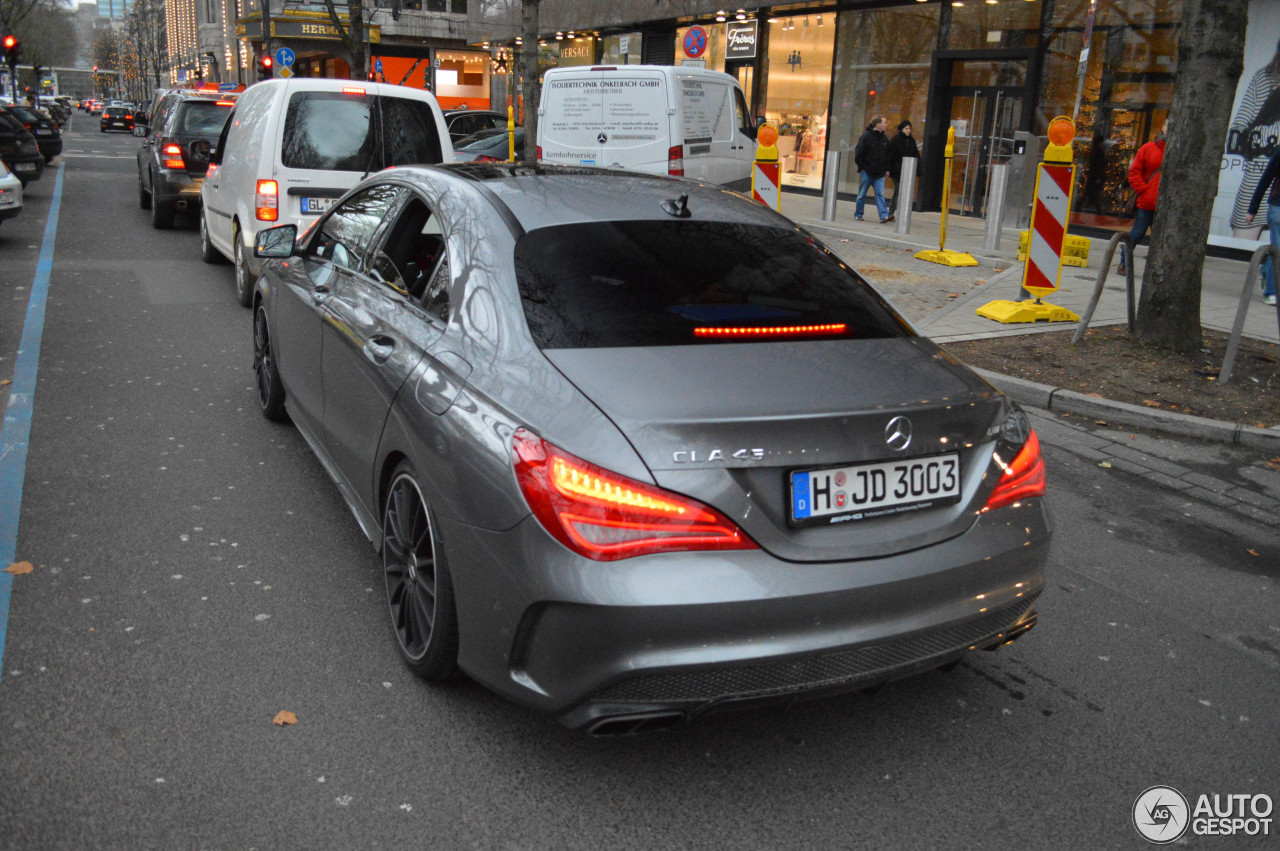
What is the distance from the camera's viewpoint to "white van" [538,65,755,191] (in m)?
13.7

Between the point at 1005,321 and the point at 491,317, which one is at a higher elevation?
the point at 491,317

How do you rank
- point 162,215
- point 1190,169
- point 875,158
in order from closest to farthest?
point 1190,169, point 162,215, point 875,158

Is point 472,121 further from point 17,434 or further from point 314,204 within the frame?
point 17,434

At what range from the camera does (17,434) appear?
5855 mm

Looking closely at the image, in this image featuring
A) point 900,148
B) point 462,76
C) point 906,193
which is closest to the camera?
point 906,193

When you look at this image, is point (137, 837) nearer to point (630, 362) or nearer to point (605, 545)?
point (605, 545)

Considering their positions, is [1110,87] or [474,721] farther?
[1110,87]

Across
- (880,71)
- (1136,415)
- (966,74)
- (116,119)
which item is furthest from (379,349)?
(116,119)

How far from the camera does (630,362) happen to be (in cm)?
294

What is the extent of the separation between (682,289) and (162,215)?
13.9 meters

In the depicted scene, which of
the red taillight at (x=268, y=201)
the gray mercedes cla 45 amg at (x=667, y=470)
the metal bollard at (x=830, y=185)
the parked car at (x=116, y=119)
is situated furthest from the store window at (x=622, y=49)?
the parked car at (x=116, y=119)

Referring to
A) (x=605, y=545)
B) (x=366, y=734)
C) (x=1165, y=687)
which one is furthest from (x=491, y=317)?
(x=1165, y=687)

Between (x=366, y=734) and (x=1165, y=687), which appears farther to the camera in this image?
(x=1165, y=687)

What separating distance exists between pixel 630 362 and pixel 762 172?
10.4m
